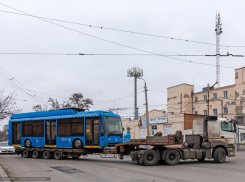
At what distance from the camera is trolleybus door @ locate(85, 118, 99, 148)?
18750mm

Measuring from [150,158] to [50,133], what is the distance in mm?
8153

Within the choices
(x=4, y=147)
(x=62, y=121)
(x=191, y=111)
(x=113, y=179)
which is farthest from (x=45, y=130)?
(x=191, y=111)

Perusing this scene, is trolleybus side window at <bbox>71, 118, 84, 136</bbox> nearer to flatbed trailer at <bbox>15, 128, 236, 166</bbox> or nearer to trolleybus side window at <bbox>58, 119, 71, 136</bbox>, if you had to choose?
trolleybus side window at <bbox>58, 119, 71, 136</bbox>

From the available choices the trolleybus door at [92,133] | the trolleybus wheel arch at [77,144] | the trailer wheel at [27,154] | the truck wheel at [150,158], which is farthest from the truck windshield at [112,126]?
the trailer wheel at [27,154]

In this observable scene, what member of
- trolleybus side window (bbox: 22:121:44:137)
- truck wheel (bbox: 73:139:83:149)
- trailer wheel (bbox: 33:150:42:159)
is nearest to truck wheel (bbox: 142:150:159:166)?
truck wheel (bbox: 73:139:83:149)

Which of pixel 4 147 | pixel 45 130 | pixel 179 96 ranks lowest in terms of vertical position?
pixel 4 147

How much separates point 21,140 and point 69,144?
5190 mm

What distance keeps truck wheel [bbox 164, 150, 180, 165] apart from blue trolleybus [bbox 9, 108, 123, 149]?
3.72m

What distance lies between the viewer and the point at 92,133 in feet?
62.1

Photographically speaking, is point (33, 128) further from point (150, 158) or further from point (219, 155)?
point (219, 155)

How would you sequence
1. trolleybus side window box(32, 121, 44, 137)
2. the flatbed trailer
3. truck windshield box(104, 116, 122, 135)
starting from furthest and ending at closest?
trolleybus side window box(32, 121, 44, 137) < truck windshield box(104, 116, 122, 135) < the flatbed trailer

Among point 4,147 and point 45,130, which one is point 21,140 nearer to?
point 45,130

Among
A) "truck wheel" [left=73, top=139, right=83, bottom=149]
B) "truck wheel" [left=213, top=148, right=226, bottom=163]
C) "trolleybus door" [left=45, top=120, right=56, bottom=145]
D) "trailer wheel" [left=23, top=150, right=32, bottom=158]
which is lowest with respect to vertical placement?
"trailer wheel" [left=23, top=150, right=32, bottom=158]

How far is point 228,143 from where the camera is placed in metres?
18.4
